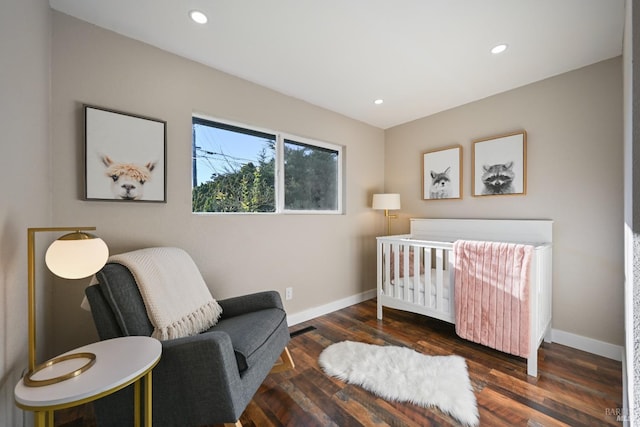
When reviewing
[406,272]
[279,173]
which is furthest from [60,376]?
[406,272]

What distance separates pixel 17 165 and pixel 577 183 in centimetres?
356

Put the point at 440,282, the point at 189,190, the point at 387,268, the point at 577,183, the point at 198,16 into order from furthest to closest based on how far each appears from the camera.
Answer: the point at 387,268 → the point at 440,282 → the point at 577,183 → the point at 189,190 → the point at 198,16

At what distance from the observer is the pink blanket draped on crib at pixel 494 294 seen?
186cm

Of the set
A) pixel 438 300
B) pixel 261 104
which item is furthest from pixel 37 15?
pixel 438 300

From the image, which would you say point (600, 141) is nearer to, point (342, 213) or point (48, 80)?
point (342, 213)

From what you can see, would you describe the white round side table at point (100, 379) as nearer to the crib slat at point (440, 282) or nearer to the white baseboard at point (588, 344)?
the crib slat at point (440, 282)

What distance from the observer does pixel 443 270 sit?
2.49 metres

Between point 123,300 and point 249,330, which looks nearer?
point 123,300

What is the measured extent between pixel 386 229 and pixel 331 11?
264 centimetres

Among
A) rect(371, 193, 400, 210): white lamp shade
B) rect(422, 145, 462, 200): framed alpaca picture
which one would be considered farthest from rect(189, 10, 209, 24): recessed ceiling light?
rect(422, 145, 462, 200): framed alpaca picture

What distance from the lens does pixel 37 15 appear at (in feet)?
4.27

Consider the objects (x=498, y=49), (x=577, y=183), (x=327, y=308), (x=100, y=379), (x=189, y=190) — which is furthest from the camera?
(x=327, y=308)

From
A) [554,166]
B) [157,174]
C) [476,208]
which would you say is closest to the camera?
[157,174]

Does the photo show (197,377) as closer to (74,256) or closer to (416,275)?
→ (74,256)
